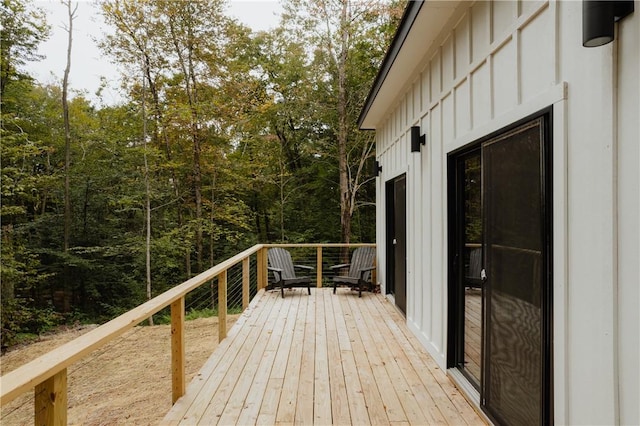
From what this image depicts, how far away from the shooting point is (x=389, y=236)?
19.5 feet

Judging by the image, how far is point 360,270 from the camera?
6.30m

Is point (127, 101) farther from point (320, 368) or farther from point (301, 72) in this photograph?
point (320, 368)

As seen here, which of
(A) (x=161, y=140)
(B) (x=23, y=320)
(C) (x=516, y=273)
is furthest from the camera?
(A) (x=161, y=140)

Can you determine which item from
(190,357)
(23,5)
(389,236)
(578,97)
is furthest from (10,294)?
(578,97)

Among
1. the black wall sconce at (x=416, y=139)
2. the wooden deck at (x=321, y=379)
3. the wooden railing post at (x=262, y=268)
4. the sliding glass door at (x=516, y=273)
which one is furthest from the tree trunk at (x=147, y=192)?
the sliding glass door at (x=516, y=273)

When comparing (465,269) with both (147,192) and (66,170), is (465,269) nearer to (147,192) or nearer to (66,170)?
(147,192)

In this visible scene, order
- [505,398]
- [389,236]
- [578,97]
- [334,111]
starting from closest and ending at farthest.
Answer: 1. [578,97]
2. [505,398]
3. [389,236]
4. [334,111]

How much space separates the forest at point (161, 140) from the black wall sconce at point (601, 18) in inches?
326

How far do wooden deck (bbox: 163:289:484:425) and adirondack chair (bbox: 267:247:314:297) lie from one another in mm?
1433

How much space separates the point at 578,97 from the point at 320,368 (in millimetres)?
2730

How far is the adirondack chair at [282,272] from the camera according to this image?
621 centimetres

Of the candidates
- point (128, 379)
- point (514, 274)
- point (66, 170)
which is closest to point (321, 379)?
point (514, 274)

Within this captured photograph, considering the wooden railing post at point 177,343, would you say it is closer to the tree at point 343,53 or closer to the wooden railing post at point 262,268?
the wooden railing post at point 262,268

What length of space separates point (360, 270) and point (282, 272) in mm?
1354
